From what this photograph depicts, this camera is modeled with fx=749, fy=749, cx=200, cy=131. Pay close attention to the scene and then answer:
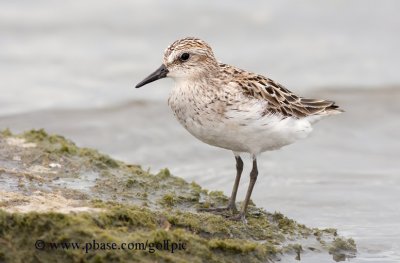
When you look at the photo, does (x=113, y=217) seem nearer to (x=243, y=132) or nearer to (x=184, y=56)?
(x=243, y=132)

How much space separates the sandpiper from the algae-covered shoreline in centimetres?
58

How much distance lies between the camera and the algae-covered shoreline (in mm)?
6441

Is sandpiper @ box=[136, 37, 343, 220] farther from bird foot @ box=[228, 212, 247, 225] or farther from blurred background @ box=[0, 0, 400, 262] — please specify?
blurred background @ box=[0, 0, 400, 262]

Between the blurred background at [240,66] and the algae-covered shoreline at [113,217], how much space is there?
206 cm

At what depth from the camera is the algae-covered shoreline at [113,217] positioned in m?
6.44

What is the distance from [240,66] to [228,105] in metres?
9.05

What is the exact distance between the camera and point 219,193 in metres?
9.23

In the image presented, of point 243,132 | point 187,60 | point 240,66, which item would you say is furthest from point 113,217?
point 240,66

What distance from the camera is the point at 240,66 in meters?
17.0

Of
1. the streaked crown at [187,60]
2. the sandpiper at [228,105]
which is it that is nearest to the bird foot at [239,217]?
the sandpiper at [228,105]

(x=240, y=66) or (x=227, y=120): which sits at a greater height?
(x=240, y=66)

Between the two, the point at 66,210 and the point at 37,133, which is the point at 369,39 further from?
the point at 66,210

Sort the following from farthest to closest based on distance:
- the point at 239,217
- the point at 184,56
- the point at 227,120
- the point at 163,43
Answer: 1. the point at 163,43
2. the point at 184,56
3. the point at 239,217
4. the point at 227,120

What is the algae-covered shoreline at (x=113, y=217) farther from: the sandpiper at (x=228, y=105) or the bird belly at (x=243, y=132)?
the bird belly at (x=243, y=132)
